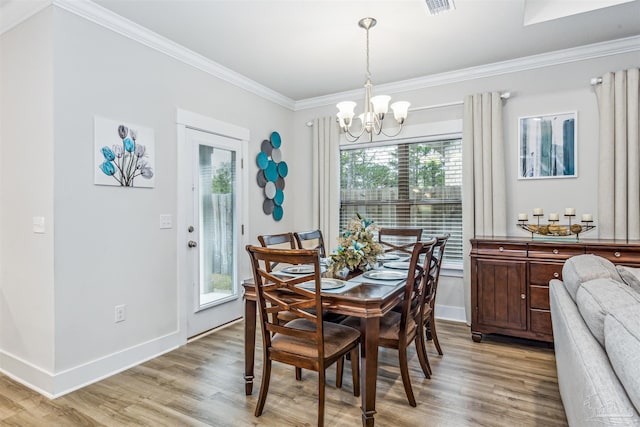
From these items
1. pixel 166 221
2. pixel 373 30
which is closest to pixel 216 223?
pixel 166 221

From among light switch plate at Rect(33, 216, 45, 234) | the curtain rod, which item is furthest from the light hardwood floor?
the curtain rod

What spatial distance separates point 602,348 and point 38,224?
3209 millimetres

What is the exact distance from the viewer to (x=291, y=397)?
2385 millimetres

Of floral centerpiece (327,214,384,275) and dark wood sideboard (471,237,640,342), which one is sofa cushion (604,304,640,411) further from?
dark wood sideboard (471,237,640,342)

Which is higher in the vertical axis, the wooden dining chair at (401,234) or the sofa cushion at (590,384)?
the wooden dining chair at (401,234)

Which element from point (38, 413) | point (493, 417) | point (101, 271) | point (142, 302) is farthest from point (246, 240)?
point (493, 417)

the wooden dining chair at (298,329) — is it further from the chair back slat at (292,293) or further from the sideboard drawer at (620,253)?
the sideboard drawer at (620,253)

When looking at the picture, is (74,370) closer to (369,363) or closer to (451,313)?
(369,363)

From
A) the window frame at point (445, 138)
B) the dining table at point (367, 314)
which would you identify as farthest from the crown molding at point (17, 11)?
the window frame at point (445, 138)

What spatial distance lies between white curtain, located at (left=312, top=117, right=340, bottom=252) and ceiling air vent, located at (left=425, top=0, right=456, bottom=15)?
2060 millimetres

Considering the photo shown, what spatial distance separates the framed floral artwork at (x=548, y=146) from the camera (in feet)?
11.5

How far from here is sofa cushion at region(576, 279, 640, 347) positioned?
136cm

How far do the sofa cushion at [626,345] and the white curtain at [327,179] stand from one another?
3.44m

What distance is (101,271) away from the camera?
271cm
